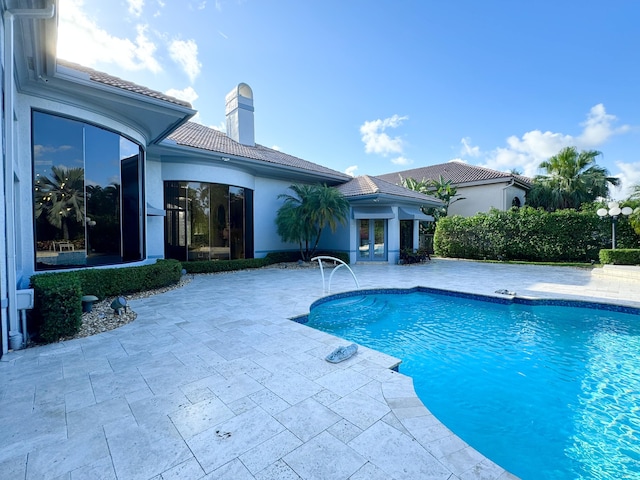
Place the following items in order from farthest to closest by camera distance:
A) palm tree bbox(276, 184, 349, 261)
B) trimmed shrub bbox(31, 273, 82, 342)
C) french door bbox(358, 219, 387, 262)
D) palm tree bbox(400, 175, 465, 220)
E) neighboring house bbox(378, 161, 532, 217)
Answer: palm tree bbox(400, 175, 465, 220), neighboring house bbox(378, 161, 532, 217), french door bbox(358, 219, 387, 262), palm tree bbox(276, 184, 349, 261), trimmed shrub bbox(31, 273, 82, 342)

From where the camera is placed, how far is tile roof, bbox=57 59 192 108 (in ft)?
26.0

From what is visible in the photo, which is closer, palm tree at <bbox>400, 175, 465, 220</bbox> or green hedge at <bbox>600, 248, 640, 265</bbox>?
green hedge at <bbox>600, 248, 640, 265</bbox>

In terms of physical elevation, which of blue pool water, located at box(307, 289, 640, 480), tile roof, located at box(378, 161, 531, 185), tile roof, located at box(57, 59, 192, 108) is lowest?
blue pool water, located at box(307, 289, 640, 480)

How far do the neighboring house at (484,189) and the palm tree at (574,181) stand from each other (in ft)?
7.66

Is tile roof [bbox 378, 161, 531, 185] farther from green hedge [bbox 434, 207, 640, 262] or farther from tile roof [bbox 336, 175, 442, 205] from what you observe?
tile roof [bbox 336, 175, 442, 205]

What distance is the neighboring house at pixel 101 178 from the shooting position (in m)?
5.85

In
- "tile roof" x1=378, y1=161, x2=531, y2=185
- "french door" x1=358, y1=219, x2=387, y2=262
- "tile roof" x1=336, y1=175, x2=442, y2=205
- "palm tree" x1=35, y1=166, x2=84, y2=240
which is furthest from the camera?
"tile roof" x1=378, y1=161, x2=531, y2=185

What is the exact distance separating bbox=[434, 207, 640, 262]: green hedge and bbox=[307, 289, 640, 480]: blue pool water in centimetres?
1179

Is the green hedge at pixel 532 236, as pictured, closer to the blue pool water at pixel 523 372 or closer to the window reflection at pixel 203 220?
the blue pool water at pixel 523 372

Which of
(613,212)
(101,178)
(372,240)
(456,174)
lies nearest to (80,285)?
A: (101,178)

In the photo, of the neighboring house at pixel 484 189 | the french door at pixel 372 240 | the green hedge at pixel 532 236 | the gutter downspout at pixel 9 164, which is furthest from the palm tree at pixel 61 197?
the neighboring house at pixel 484 189

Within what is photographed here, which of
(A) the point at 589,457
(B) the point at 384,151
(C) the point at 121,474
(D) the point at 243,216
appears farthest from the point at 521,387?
(B) the point at 384,151

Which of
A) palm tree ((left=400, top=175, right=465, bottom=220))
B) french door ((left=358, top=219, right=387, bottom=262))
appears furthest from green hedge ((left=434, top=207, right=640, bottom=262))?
french door ((left=358, top=219, right=387, bottom=262))

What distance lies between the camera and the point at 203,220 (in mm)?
14922
